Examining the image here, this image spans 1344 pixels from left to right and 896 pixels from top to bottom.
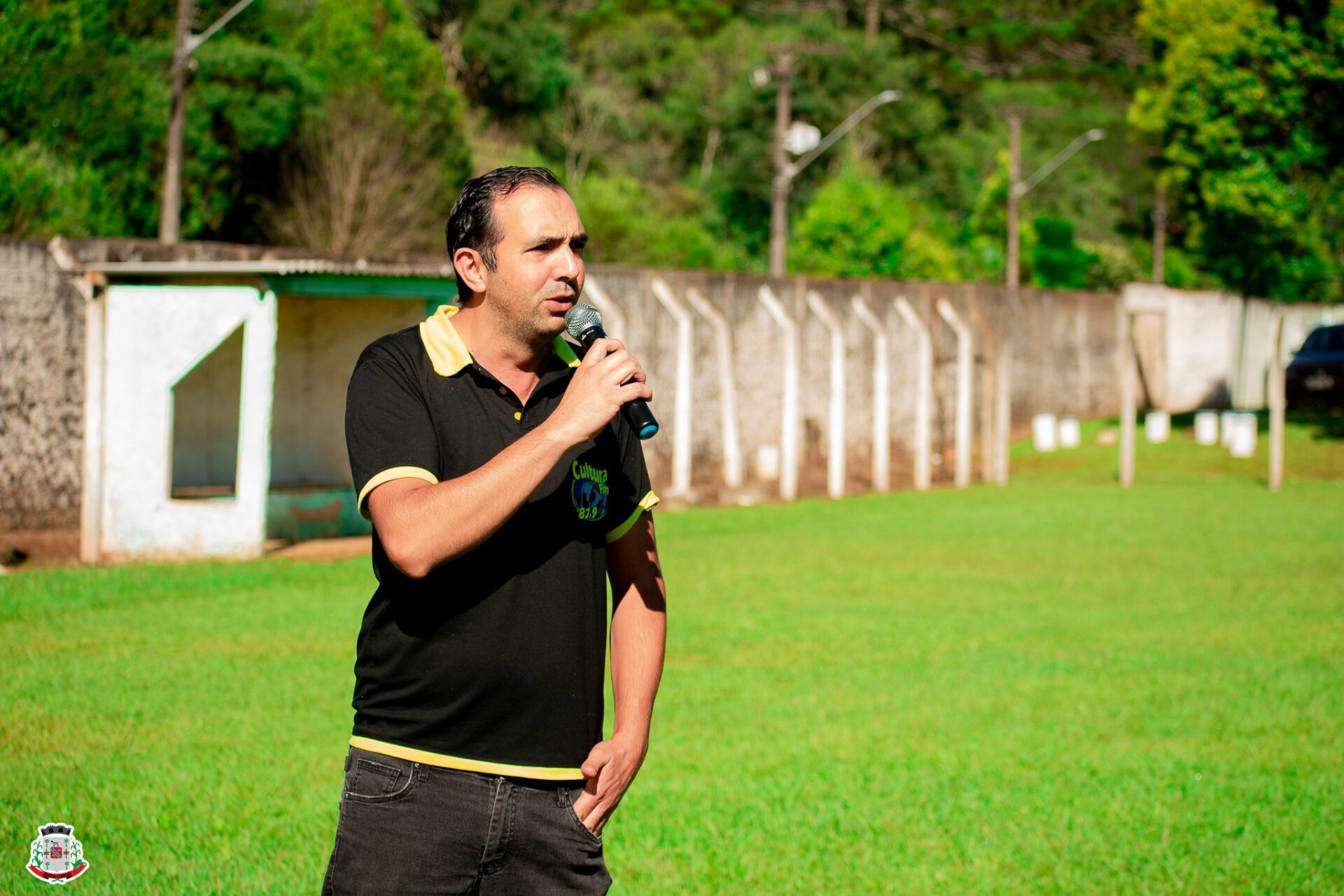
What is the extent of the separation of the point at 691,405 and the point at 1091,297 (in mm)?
17025

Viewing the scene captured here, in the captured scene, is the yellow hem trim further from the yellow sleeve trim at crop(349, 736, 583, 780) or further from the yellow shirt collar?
the yellow sleeve trim at crop(349, 736, 583, 780)

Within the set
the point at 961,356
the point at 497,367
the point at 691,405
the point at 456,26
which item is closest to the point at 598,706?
the point at 497,367

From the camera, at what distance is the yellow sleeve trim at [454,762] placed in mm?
2799

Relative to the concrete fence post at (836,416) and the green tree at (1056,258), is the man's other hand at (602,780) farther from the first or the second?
the green tree at (1056,258)

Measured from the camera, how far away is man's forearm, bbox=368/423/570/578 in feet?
8.65

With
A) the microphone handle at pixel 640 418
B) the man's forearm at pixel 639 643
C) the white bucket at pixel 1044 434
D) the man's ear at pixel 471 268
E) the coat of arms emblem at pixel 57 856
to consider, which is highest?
the white bucket at pixel 1044 434

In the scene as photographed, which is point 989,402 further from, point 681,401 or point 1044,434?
point 681,401

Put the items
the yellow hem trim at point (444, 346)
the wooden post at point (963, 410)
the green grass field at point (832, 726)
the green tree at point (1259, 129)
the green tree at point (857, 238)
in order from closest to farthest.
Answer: the yellow hem trim at point (444, 346)
the green grass field at point (832, 726)
the wooden post at point (963, 410)
the green tree at point (1259, 129)
the green tree at point (857, 238)

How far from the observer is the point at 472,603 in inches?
110

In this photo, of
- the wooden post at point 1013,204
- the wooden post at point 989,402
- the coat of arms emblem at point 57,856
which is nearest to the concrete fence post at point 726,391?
the wooden post at point 989,402

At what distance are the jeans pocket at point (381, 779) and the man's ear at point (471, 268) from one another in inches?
35.8

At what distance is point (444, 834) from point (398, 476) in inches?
26.0

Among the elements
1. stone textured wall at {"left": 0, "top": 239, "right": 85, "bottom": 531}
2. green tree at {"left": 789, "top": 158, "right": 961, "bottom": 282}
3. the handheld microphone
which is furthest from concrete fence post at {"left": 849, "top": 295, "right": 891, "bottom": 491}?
green tree at {"left": 789, "top": 158, "right": 961, "bottom": 282}

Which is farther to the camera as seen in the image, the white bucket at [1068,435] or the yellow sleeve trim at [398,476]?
the white bucket at [1068,435]
